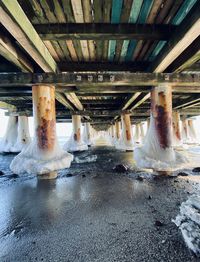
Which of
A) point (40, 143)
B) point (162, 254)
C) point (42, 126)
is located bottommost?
point (162, 254)

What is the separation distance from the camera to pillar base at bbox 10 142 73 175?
205 inches

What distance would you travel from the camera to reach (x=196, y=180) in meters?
5.66

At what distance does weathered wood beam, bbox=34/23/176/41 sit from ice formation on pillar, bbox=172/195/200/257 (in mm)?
3681

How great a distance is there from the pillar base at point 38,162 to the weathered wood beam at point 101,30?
3.39m

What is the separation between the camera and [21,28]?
2930 millimetres

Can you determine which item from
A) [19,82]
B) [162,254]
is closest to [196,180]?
[162,254]

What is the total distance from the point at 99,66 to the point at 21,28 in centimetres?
289

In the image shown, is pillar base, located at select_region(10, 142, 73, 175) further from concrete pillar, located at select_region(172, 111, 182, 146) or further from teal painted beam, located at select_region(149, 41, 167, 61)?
concrete pillar, located at select_region(172, 111, 182, 146)

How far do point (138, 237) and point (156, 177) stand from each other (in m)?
3.63

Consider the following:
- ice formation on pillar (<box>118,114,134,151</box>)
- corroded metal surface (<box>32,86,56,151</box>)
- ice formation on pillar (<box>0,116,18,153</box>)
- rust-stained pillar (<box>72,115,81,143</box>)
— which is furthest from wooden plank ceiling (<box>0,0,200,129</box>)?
ice formation on pillar (<box>0,116,18,153</box>)

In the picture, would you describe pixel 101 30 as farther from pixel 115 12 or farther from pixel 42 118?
pixel 42 118

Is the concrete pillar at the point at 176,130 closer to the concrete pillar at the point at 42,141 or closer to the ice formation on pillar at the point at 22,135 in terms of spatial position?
the concrete pillar at the point at 42,141

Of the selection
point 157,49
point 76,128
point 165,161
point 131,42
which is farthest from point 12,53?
point 76,128

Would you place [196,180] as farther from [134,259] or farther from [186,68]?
[134,259]
